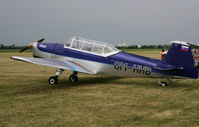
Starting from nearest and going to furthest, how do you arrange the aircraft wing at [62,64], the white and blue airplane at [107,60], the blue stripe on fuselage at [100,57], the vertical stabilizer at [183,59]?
1. the vertical stabilizer at [183,59]
2. the white and blue airplane at [107,60]
3. the blue stripe on fuselage at [100,57]
4. the aircraft wing at [62,64]

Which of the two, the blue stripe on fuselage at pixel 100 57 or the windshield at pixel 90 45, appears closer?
the blue stripe on fuselage at pixel 100 57

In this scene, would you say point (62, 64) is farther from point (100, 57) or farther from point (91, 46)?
point (100, 57)

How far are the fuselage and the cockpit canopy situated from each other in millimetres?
195

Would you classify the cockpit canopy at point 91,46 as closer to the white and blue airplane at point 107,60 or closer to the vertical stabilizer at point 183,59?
the white and blue airplane at point 107,60

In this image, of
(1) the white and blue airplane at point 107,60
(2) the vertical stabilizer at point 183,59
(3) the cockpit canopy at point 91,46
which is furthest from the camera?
(3) the cockpit canopy at point 91,46

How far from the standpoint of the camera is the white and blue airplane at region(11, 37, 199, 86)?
9.98 meters

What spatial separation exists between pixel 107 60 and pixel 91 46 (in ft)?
3.85

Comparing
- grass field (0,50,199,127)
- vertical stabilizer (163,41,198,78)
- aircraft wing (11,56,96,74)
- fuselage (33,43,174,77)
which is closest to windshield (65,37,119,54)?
fuselage (33,43,174,77)

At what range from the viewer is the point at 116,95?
900 cm

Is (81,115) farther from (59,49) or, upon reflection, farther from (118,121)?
(59,49)

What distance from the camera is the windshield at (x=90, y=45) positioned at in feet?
39.3

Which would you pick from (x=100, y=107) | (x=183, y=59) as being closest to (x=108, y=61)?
(x=183, y=59)

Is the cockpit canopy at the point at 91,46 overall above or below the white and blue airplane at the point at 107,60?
above

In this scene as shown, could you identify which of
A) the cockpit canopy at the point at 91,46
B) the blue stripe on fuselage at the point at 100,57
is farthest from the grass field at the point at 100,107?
the cockpit canopy at the point at 91,46
